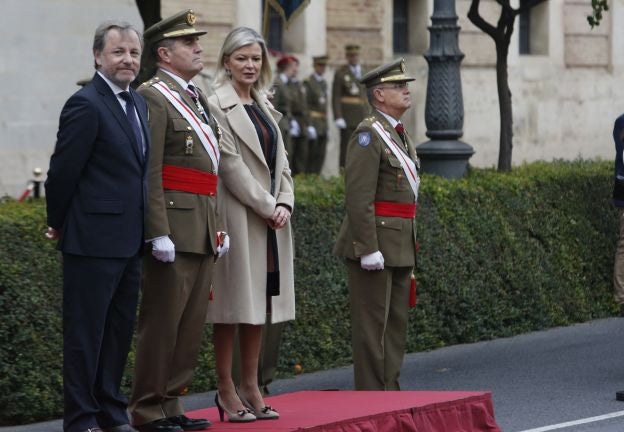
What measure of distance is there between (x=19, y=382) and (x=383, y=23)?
17079mm

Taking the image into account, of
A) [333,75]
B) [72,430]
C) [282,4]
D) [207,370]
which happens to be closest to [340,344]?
[207,370]

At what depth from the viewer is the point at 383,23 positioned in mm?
26484

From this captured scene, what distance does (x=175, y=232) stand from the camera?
8.44m

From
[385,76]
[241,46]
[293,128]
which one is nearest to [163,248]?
[241,46]

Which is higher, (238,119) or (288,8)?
(288,8)

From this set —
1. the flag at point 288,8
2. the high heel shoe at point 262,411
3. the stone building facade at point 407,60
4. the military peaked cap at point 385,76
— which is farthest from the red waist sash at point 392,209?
the stone building facade at point 407,60

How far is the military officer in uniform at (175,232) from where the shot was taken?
8367mm

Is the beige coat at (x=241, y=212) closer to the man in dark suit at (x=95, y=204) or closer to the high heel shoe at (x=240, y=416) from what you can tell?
the high heel shoe at (x=240, y=416)

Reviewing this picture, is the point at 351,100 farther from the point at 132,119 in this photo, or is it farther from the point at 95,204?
the point at 95,204

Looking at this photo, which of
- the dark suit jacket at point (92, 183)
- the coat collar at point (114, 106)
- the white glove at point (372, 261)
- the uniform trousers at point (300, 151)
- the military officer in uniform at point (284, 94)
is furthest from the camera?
the uniform trousers at point (300, 151)

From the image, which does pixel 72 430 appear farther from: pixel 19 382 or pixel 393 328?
pixel 393 328

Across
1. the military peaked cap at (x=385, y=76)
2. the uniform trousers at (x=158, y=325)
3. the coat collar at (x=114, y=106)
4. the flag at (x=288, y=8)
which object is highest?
the flag at (x=288, y=8)

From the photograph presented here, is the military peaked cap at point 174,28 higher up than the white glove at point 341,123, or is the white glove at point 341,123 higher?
the military peaked cap at point 174,28

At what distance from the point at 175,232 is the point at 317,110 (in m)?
15.9
